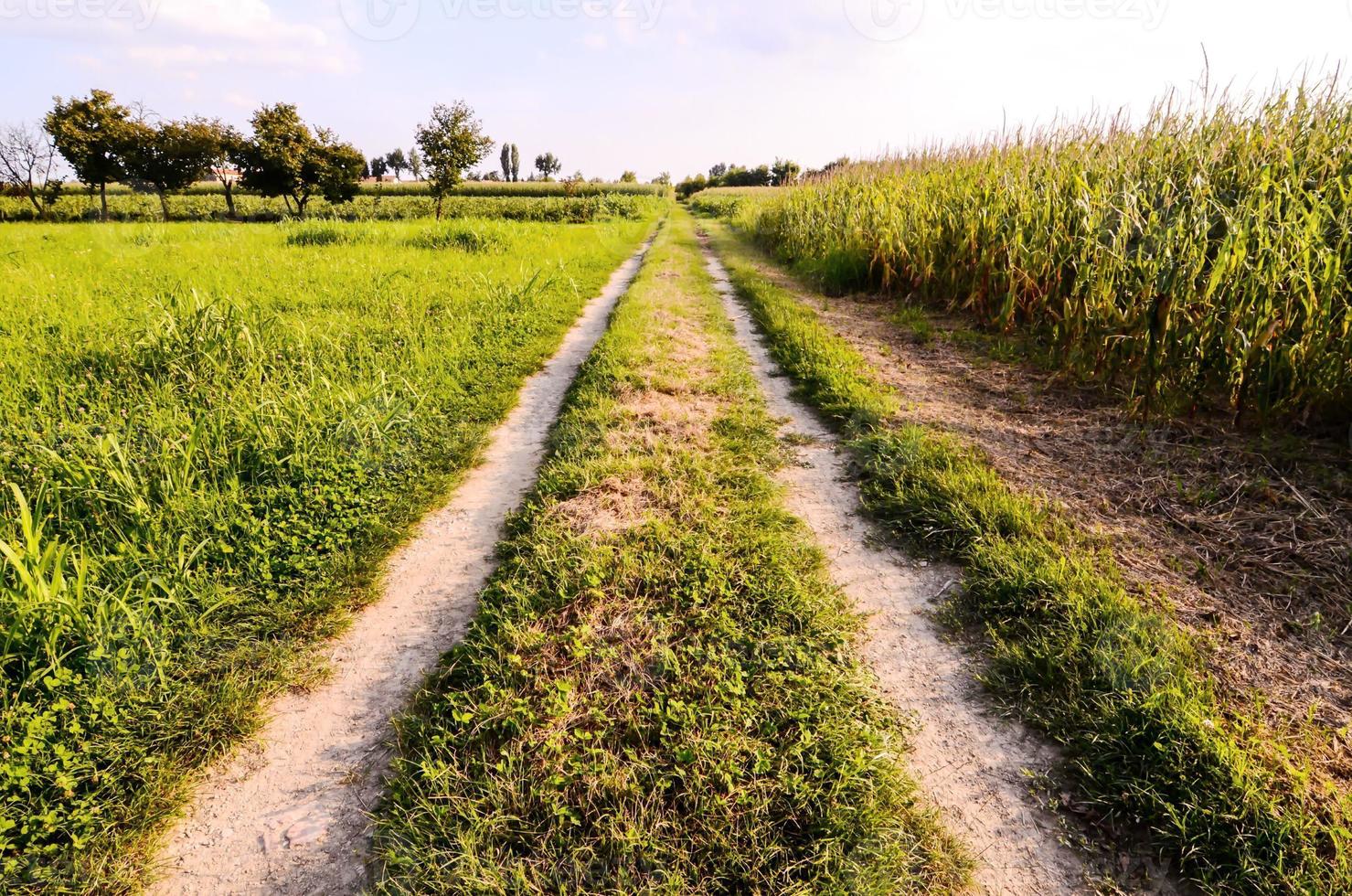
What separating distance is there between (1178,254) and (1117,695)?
384 cm

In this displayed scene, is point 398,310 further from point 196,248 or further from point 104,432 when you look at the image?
point 196,248

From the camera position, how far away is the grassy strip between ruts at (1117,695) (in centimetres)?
162

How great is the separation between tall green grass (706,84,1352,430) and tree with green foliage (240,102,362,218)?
3609 centimetres

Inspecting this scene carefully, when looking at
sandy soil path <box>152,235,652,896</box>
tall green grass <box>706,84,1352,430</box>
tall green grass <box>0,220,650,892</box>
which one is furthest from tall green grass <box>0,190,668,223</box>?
sandy soil path <box>152,235,652,896</box>

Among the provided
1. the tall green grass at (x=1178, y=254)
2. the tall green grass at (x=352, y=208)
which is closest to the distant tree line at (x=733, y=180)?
the tall green grass at (x=352, y=208)

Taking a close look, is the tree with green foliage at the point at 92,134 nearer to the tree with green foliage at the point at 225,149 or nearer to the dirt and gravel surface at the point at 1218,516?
the tree with green foliage at the point at 225,149

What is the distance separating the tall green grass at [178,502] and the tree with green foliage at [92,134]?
3869 centimetres

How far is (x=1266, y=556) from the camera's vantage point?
2826 mm

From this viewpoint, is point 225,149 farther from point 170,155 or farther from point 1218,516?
point 1218,516

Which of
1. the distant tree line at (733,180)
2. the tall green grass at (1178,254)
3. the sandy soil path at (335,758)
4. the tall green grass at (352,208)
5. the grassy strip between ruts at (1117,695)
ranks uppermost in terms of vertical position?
the distant tree line at (733,180)

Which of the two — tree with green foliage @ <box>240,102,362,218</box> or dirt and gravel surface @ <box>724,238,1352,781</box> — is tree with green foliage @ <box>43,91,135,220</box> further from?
dirt and gravel surface @ <box>724,238,1352,781</box>

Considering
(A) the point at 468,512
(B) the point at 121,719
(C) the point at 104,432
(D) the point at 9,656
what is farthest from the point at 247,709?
(C) the point at 104,432

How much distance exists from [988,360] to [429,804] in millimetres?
6336

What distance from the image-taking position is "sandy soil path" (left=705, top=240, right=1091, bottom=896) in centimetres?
167
